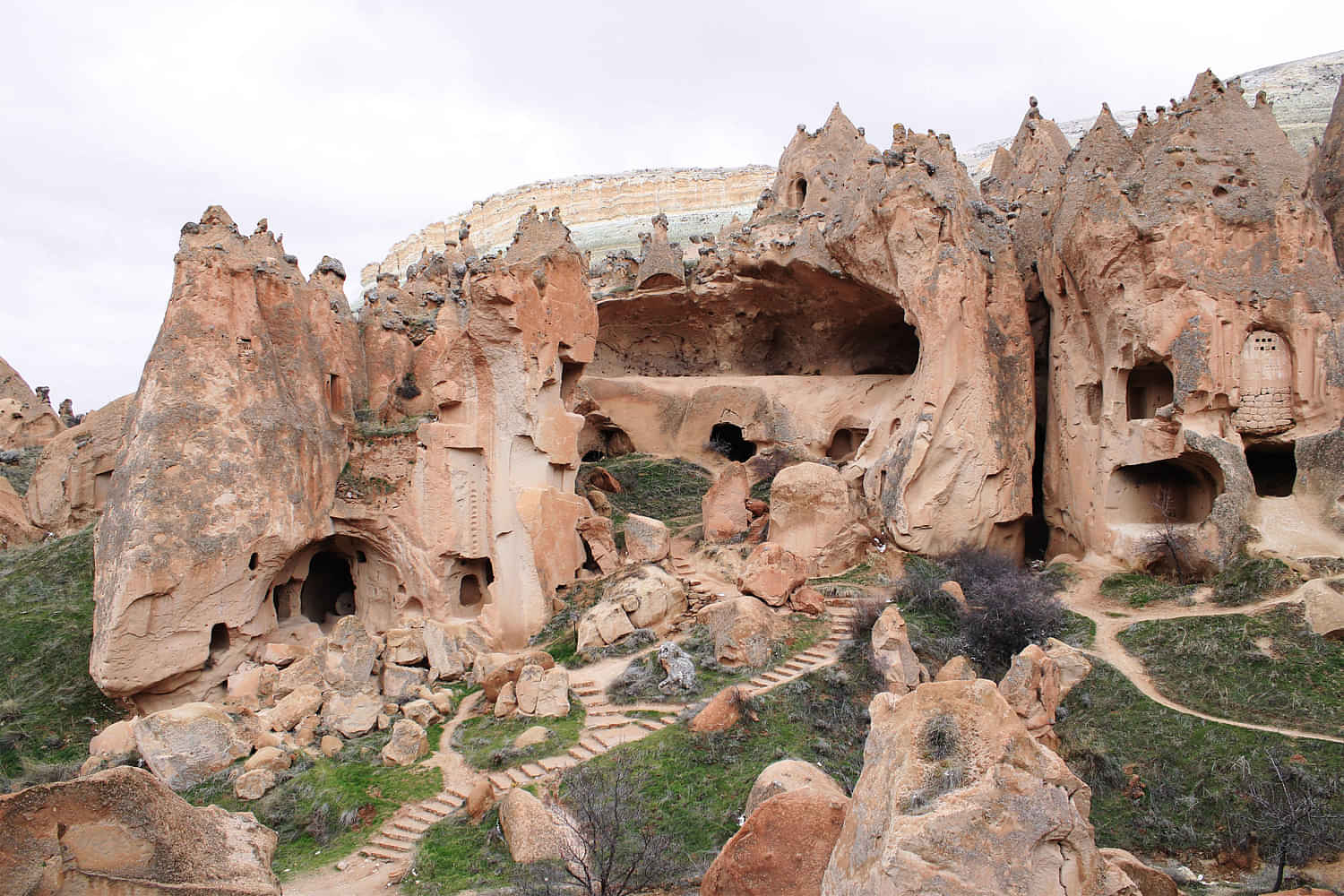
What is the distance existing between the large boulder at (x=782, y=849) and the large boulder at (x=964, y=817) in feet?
1.56

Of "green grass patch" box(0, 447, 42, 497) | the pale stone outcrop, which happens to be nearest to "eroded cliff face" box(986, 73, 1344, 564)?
the pale stone outcrop

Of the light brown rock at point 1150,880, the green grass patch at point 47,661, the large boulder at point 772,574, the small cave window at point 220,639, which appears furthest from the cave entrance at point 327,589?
the light brown rock at point 1150,880

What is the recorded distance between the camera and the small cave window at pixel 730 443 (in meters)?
23.0

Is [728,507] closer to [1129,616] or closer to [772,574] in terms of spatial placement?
[772,574]

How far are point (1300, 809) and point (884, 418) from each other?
34.3 ft

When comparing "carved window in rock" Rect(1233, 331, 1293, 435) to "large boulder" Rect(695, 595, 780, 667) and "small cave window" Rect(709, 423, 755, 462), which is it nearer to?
"large boulder" Rect(695, 595, 780, 667)

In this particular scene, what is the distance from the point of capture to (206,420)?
14.1 metres

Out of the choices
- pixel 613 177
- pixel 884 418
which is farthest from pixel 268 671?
pixel 613 177

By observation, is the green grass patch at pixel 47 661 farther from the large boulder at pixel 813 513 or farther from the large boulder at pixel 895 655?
the large boulder at pixel 813 513

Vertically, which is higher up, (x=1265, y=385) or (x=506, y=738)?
(x=1265, y=385)

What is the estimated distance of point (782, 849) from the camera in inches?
211

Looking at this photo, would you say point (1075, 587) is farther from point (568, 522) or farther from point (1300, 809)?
point (568, 522)

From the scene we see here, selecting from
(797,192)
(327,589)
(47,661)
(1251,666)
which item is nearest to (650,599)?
(327,589)

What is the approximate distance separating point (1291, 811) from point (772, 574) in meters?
7.80
